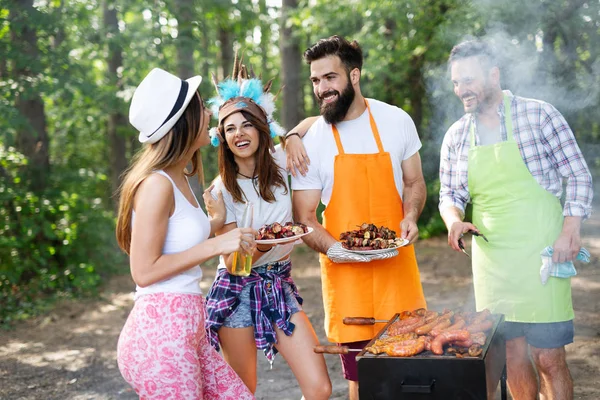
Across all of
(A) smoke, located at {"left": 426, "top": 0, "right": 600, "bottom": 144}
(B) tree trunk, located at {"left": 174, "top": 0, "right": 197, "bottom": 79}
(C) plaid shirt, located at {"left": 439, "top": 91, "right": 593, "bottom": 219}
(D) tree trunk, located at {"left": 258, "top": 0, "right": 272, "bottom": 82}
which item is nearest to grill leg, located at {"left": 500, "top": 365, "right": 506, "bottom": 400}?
(C) plaid shirt, located at {"left": 439, "top": 91, "right": 593, "bottom": 219}

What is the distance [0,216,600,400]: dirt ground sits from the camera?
4957mm

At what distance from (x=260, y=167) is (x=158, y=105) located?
89cm

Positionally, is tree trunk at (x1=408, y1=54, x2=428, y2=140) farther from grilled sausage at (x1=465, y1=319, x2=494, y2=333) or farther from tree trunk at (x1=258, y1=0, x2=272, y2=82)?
grilled sausage at (x1=465, y1=319, x2=494, y2=333)

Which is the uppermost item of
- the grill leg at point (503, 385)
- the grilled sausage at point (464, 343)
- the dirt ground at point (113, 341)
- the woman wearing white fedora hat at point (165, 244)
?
the woman wearing white fedora hat at point (165, 244)

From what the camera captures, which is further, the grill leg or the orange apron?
the orange apron

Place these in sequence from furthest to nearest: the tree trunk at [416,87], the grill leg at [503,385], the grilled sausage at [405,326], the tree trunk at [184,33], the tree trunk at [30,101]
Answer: the tree trunk at [416,87] → the tree trunk at [184,33] → the tree trunk at [30,101] → the grill leg at [503,385] → the grilled sausage at [405,326]

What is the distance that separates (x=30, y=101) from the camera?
27.7ft

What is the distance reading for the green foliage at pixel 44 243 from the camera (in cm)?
775

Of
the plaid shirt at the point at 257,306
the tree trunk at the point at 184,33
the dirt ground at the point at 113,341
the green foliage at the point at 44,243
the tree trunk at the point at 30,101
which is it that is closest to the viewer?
the plaid shirt at the point at 257,306

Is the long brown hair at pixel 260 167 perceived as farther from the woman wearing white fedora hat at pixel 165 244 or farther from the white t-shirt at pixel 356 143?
the woman wearing white fedora hat at pixel 165 244

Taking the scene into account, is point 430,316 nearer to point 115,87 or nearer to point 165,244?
point 165,244

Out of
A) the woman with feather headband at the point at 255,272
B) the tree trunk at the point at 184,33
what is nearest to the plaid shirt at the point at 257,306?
the woman with feather headband at the point at 255,272

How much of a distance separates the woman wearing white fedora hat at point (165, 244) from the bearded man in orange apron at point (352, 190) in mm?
1059

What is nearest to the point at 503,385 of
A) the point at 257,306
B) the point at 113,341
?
the point at 257,306
